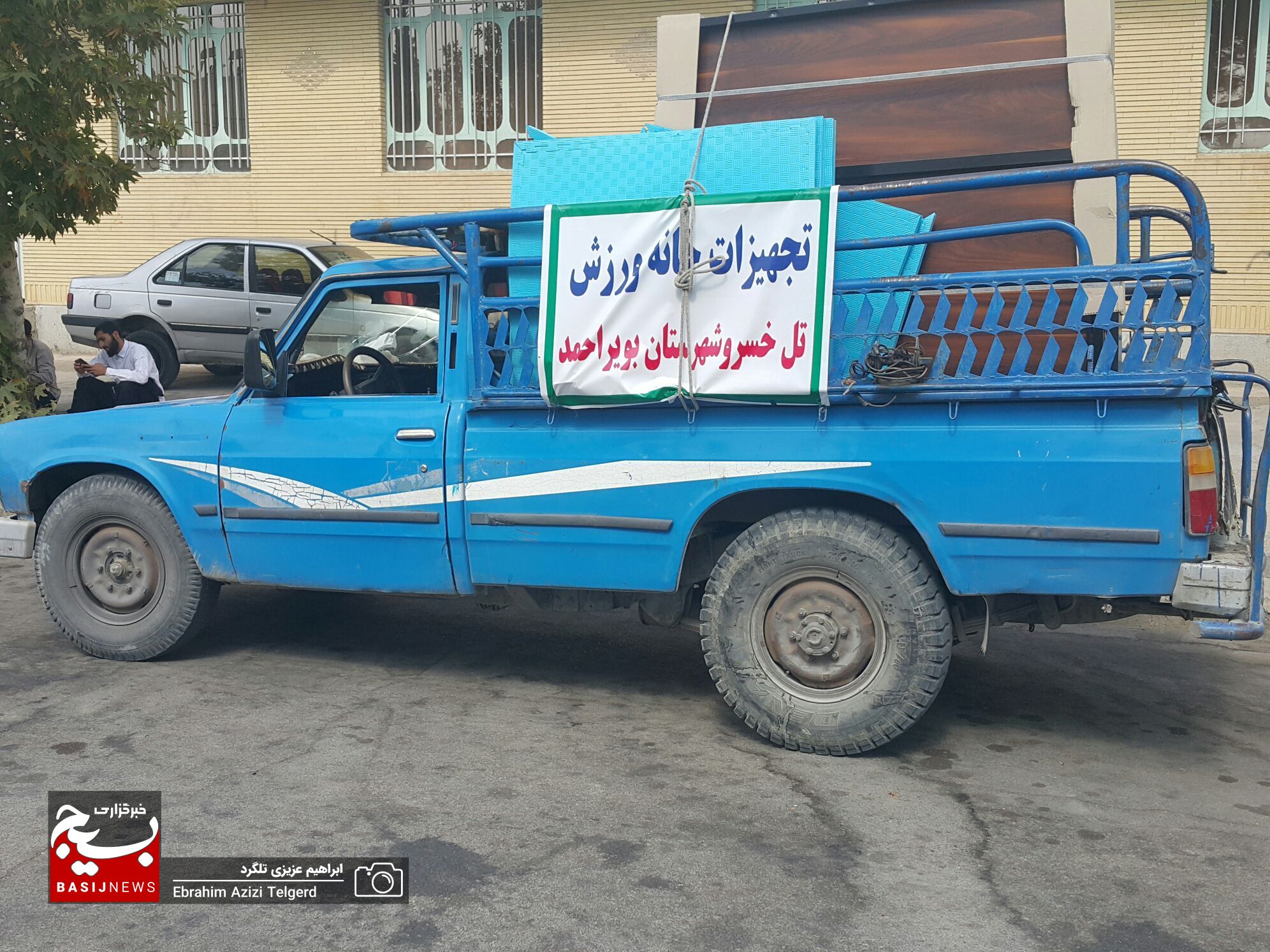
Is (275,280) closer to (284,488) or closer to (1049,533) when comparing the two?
(284,488)

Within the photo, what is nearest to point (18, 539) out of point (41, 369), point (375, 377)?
point (375, 377)

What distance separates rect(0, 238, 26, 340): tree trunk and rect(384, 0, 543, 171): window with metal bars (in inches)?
219

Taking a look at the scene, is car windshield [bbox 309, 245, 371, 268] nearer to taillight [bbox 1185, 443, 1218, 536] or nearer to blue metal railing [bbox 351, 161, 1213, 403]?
blue metal railing [bbox 351, 161, 1213, 403]

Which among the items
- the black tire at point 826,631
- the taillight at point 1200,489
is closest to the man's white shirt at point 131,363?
the black tire at point 826,631

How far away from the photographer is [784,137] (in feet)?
15.7

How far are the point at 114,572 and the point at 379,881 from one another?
112 inches

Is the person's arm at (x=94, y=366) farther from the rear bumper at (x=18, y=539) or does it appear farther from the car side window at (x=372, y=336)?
the car side window at (x=372, y=336)

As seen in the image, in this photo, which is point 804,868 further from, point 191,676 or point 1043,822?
point 191,676

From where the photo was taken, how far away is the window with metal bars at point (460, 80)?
49.5 feet

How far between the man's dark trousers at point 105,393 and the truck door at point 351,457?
3818 millimetres

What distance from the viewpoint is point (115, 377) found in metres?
8.87

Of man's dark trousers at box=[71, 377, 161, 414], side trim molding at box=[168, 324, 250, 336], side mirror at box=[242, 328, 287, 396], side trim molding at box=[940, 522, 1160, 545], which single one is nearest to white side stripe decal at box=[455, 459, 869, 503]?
side trim molding at box=[940, 522, 1160, 545]

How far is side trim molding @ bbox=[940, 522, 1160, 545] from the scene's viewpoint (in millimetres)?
4121

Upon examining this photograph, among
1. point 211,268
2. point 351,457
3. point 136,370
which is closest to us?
point 351,457
